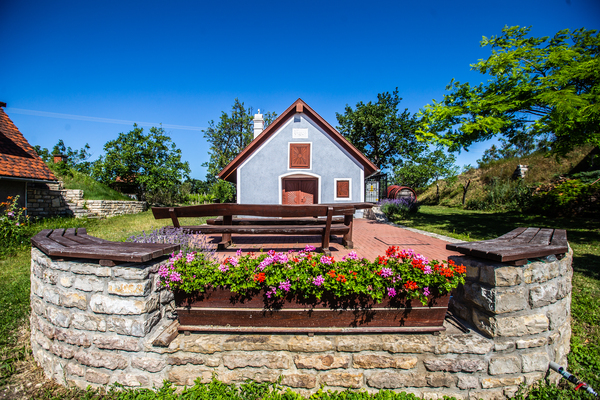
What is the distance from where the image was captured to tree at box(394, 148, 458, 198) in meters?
24.6

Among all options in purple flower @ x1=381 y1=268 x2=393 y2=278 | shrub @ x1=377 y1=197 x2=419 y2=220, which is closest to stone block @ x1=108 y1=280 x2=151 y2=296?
purple flower @ x1=381 y1=268 x2=393 y2=278

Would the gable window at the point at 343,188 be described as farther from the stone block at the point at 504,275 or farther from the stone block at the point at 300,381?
the stone block at the point at 300,381

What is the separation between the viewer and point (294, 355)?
2.30 m

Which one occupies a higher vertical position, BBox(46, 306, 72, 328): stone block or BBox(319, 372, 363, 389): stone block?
BBox(46, 306, 72, 328): stone block

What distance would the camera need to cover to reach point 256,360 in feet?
7.50

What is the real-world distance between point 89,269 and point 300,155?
10.1 m

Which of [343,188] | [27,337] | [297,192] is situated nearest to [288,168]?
[297,192]

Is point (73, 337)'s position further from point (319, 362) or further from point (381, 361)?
point (381, 361)

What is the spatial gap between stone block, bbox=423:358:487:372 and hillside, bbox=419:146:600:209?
47.2 ft

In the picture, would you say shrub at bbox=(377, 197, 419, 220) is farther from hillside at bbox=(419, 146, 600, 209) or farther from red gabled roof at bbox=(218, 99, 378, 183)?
hillside at bbox=(419, 146, 600, 209)

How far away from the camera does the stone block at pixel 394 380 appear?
2.31 metres

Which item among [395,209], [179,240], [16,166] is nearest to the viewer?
[179,240]

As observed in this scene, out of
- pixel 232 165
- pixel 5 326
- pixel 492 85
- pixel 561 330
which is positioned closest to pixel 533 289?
pixel 561 330

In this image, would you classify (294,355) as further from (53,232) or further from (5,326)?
(5,326)
